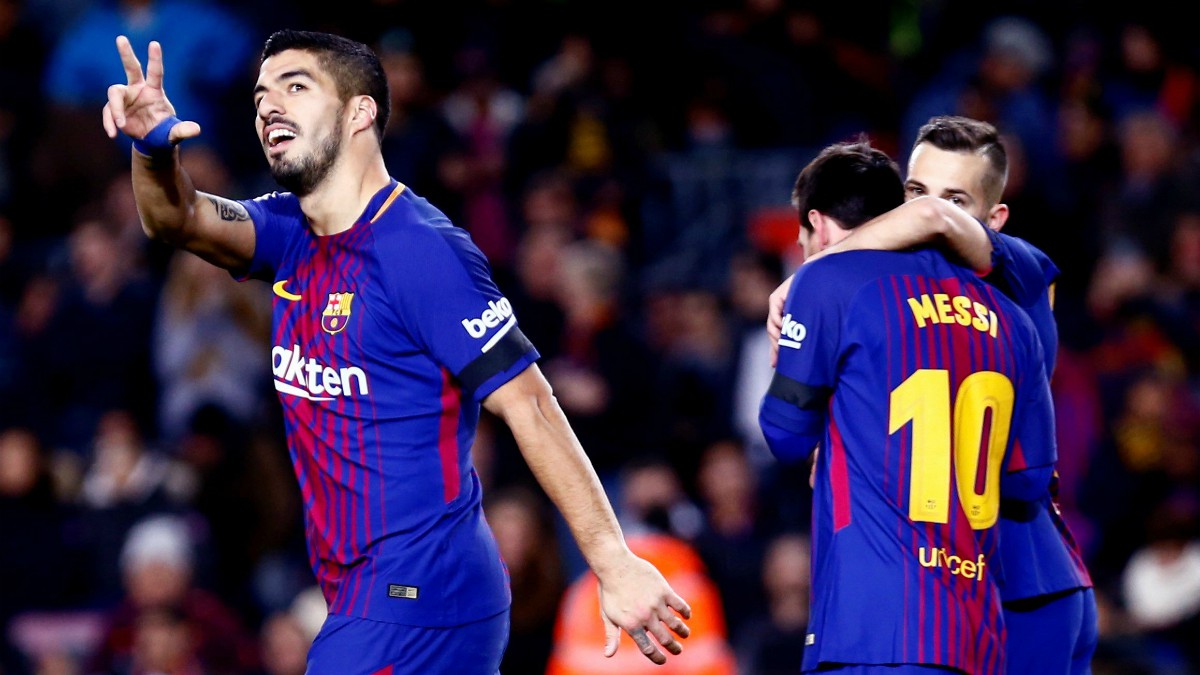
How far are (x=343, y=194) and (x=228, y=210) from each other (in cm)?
41

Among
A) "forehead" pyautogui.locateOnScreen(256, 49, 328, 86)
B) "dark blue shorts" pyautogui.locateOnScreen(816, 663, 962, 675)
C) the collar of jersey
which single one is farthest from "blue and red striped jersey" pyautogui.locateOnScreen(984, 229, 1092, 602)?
"forehead" pyautogui.locateOnScreen(256, 49, 328, 86)

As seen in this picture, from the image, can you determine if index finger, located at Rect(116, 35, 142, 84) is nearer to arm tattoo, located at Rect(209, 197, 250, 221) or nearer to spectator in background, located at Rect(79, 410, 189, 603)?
arm tattoo, located at Rect(209, 197, 250, 221)

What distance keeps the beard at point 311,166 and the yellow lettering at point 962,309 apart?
1701mm

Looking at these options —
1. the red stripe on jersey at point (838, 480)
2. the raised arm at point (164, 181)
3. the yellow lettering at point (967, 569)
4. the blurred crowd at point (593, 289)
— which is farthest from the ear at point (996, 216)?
the blurred crowd at point (593, 289)

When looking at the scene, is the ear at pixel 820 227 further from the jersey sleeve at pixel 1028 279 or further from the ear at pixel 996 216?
the ear at pixel 996 216

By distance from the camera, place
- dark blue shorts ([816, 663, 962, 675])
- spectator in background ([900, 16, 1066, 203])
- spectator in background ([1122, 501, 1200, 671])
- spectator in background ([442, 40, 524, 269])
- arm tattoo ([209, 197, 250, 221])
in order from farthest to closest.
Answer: spectator in background ([442, 40, 524, 269]), spectator in background ([900, 16, 1066, 203]), spectator in background ([1122, 501, 1200, 671]), arm tattoo ([209, 197, 250, 221]), dark blue shorts ([816, 663, 962, 675])

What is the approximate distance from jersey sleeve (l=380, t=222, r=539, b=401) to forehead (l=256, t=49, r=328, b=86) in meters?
0.57

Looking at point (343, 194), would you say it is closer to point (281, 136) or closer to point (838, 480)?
A: point (281, 136)

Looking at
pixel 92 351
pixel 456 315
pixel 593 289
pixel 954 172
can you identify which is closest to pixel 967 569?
pixel 954 172

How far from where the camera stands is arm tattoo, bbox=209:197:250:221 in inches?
194

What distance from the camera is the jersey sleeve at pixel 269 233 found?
4.94 meters

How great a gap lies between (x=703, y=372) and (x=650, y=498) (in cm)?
163

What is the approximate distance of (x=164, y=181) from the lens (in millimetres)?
4766

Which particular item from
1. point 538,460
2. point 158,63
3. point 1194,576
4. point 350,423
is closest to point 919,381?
point 538,460
